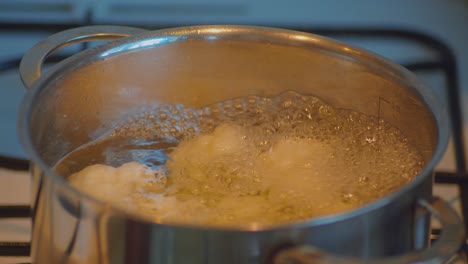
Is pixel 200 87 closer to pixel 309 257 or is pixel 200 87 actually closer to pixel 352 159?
pixel 352 159

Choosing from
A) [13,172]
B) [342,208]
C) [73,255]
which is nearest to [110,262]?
[73,255]

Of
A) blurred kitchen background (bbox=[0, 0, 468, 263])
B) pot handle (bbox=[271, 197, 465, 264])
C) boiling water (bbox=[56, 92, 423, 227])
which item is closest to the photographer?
pot handle (bbox=[271, 197, 465, 264])

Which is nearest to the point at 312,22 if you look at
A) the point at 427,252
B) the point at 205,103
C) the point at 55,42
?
the point at 205,103

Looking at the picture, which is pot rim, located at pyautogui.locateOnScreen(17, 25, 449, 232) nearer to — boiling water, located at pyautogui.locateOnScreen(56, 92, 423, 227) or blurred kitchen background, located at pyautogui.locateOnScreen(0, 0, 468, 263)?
boiling water, located at pyautogui.locateOnScreen(56, 92, 423, 227)

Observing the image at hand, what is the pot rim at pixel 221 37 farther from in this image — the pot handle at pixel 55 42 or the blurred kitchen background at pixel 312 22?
the blurred kitchen background at pixel 312 22

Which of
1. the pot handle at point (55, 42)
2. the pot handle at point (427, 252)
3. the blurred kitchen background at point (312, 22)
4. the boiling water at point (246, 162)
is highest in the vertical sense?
the blurred kitchen background at point (312, 22)

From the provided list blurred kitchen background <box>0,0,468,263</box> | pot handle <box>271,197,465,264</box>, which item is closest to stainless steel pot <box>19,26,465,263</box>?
pot handle <box>271,197,465,264</box>

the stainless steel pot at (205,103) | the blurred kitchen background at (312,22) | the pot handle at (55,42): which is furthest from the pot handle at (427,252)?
the blurred kitchen background at (312,22)
